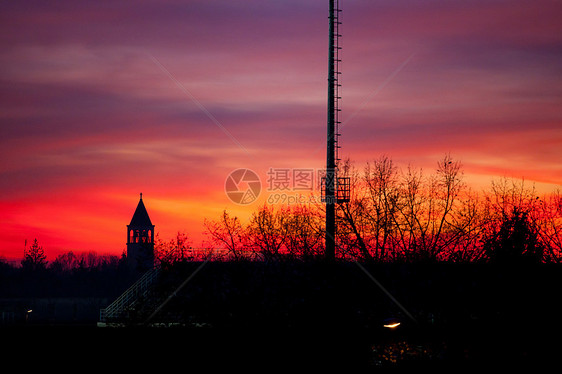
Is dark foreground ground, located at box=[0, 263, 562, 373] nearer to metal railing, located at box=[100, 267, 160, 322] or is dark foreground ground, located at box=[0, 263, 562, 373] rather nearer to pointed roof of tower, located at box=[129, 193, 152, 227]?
metal railing, located at box=[100, 267, 160, 322]

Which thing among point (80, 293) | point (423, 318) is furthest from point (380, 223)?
point (80, 293)

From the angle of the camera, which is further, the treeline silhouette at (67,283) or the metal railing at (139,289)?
the treeline silhouette at (67,283)

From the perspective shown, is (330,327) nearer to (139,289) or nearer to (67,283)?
(139,289)

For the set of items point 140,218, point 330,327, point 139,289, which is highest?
point 140,218

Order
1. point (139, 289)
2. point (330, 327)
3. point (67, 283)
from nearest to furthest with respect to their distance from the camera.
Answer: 1. point (330, 327)
2. point (139, 289)
3. point (67, 283)

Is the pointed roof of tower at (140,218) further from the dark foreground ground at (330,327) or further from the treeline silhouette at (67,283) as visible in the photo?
the dark foreground ground at (330,327)

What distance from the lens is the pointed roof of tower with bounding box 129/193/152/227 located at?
477 feet

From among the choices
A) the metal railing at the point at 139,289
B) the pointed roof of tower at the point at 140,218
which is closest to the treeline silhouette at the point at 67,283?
the pointed roof of tower at the point at 140,218

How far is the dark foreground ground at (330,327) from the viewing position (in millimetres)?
17938

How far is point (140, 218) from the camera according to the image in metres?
146

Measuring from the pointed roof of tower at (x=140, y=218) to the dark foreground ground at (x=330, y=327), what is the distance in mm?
121574

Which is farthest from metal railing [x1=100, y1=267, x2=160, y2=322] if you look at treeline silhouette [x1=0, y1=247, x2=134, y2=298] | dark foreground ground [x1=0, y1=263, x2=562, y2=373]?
treeline silhouette [x1=0, y1=247, x2=134, y2=298]

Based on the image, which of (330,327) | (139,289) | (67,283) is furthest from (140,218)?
(330,327)

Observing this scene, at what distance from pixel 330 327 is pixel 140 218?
129527mm
